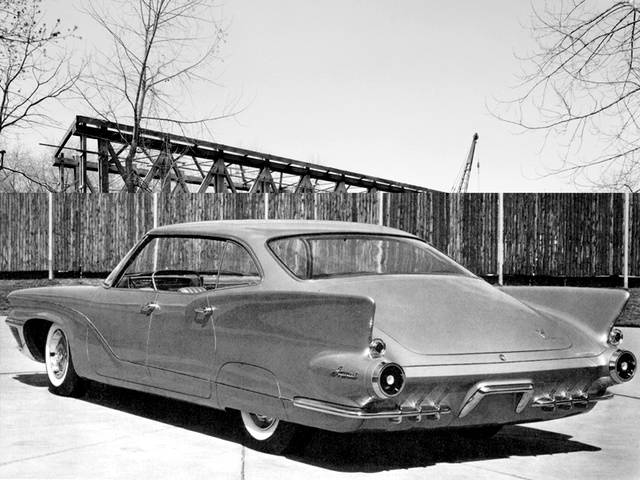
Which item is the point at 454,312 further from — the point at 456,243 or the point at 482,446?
the point at 456,243

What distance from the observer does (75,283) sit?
889 inches

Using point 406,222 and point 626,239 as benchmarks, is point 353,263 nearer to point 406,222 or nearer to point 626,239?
point 626,239

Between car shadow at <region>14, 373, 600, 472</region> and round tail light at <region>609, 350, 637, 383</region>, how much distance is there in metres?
0.54

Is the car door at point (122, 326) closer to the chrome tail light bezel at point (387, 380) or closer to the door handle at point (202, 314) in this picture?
the door handle at point (202, 314)

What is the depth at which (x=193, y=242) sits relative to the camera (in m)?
24.1

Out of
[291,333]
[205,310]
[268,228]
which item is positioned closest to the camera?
[291,333]

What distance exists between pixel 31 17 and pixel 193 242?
6.81 m

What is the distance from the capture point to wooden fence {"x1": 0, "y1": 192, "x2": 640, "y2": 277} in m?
22.2

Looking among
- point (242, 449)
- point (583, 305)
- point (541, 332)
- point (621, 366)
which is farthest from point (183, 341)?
point (621, 366)

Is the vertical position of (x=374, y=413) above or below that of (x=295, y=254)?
below

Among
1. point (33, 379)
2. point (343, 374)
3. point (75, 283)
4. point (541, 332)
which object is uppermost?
point (541, 332)

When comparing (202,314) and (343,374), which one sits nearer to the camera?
(343,374)

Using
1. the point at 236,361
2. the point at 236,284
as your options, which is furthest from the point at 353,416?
the point at 236,284

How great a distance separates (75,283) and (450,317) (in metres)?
18.5
